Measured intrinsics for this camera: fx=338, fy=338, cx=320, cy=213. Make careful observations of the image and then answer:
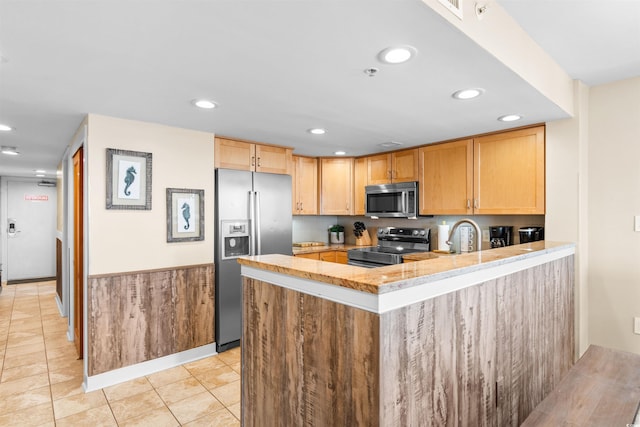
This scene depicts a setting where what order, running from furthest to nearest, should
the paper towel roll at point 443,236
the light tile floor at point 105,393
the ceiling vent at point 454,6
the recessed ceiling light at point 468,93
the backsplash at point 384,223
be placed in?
the paper towel roll at point 443,236, the backsplash at point 384,223, the light tile floor at point 105,393, the recessed ceiling light at point 468,93, the ceiling vent at point 454,6

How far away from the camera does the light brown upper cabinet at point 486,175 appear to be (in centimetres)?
302

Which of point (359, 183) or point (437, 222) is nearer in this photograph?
point (437, 222)

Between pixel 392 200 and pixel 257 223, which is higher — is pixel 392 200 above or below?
above

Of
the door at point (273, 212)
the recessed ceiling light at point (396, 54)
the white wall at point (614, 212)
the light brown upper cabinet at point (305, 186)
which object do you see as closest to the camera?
the recessed ceiling light at point (396, 54)

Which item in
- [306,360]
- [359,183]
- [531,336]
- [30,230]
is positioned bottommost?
[531,336]

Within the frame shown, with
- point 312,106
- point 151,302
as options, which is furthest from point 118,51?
point 151,302

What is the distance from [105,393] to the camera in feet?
8.54

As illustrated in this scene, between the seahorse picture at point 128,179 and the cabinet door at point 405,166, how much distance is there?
2.83 metres

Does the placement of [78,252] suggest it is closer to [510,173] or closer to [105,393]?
[105,393]

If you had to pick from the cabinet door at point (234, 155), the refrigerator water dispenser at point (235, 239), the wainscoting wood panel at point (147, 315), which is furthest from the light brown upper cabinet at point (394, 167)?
the wainscoting wood panel at point (147, 315)

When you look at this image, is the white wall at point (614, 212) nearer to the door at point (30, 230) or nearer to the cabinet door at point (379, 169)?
the cabinet door at point (379, 169)

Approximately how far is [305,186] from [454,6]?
11.1 feet

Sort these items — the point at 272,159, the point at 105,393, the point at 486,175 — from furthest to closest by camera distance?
the point at 272,159
the point at 486,175
the point at 105,393

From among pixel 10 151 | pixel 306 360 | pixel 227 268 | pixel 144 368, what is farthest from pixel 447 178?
pixel 10 151
